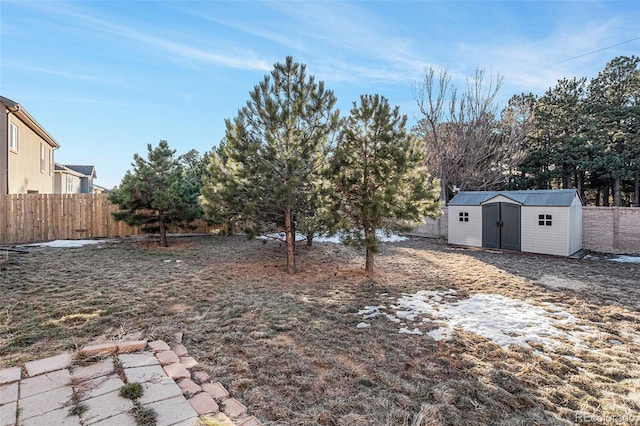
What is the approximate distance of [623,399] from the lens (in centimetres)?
246

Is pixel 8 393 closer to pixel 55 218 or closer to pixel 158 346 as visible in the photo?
pixel 158 346

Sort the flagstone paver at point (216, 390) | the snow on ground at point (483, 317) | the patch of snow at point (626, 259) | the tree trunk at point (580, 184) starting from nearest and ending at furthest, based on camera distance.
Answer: the flagstone paver at point (216, 390) → the snow on ground at point (483, 317) → the patch of snow at point (626, 259) → the tree trunk at point (580, 184)

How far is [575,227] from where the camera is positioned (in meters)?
10.3

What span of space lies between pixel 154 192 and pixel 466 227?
441 inches

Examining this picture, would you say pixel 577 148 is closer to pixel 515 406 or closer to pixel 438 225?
pixel 438 225

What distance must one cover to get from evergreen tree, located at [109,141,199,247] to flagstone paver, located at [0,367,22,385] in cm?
712

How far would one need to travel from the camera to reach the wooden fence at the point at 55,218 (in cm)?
1020

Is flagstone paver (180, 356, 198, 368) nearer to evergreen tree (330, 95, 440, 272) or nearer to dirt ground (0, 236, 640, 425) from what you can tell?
dirt ground (0, 236, 640, 425)

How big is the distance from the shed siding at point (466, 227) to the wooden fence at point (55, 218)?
42.8ft

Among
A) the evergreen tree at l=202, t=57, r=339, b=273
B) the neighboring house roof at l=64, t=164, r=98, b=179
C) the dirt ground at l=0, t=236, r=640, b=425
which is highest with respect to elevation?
the neighboring house roof at l=64, t=164, r=98, b=179

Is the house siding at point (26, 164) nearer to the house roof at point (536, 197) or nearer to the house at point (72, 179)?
the house at point (72, 179)

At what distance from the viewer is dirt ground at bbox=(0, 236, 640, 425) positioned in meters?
A: 2.34

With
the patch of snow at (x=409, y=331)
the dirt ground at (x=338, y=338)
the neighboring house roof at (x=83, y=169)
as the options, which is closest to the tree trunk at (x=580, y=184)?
the dirt ground at (x=338, y=338)

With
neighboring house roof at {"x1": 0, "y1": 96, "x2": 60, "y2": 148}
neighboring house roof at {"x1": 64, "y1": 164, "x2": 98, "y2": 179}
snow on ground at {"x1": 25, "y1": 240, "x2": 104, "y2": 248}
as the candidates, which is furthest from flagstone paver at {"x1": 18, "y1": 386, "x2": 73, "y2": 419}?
neighboring house roof at {"x1": 64, "y1": 164, "x2": 98, "y2": 179}
